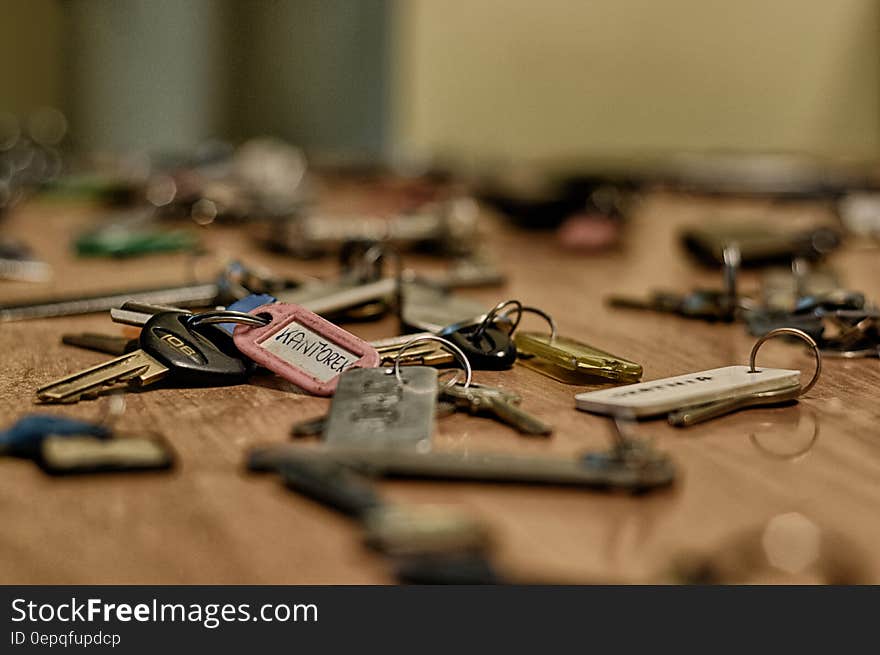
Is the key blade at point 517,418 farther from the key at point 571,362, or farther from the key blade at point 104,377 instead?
the key blade at point 104,377

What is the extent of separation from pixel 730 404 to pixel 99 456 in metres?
0.38

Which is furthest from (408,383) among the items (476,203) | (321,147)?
(321,147)

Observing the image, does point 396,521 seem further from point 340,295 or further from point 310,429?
point 340,295

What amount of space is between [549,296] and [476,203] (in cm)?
80

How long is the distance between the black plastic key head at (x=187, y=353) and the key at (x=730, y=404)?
11.2 inches

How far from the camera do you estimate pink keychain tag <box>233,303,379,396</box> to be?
2.36ft

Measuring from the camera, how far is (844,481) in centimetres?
60

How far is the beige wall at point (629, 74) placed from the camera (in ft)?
10.0

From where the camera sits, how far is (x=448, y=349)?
0.76m

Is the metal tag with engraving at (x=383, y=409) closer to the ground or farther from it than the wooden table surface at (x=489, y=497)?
farther from it

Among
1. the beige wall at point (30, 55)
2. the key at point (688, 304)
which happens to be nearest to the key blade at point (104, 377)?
the key at point (688, 304)

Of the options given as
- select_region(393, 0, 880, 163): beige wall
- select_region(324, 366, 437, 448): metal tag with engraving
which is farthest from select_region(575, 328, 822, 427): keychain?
select_region(393, 0, 880, 163): beige wall

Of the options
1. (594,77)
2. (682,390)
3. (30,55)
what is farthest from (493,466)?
(30,55)

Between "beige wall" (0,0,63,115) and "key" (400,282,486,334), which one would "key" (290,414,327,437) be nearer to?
"key" (400,282,486,334)
